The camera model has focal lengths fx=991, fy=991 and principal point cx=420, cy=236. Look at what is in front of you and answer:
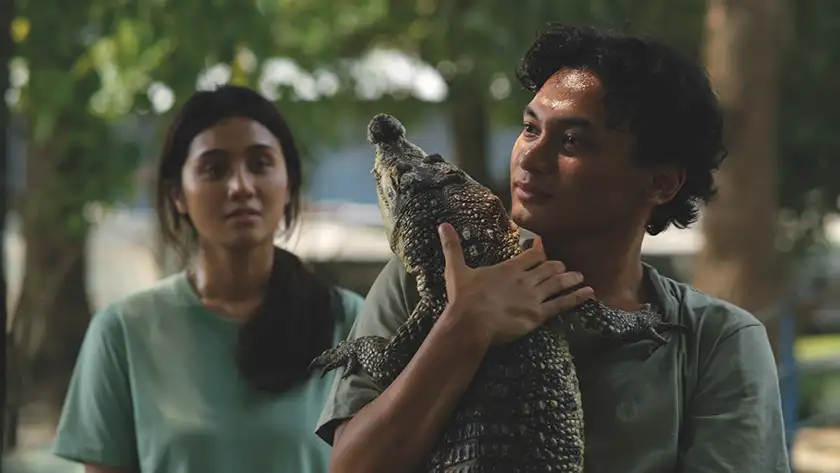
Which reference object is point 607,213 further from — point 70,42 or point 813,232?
point 813,232

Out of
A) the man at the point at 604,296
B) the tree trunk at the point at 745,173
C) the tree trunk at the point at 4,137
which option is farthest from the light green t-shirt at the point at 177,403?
the tree trunk at the point at 745,173

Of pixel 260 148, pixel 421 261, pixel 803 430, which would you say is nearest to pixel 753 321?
pixel 421 261

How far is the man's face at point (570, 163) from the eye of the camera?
1.12 m

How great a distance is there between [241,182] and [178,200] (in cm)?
21

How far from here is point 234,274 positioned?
1872mm

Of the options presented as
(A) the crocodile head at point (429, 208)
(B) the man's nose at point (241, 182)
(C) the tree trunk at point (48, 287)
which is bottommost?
(A) the crocodile head at point (429, 208)

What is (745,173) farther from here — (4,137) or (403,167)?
(403,167)

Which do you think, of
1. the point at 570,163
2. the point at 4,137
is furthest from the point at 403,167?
the point at 4,137

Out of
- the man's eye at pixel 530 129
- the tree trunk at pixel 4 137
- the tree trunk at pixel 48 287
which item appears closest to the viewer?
the man's eye at pixel 530 129

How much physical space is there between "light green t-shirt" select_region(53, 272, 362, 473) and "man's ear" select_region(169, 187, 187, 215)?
0.58ft

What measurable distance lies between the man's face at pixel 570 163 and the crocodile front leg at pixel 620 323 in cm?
10

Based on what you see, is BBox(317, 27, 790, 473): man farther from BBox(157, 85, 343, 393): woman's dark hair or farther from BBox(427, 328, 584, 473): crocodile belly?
BBox(157, 85, 343, 393): woman's dark hair

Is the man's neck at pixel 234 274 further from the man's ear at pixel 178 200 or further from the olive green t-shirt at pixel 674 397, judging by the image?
the olive green t-shirt at pixel 674 397

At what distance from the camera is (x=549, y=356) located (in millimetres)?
1065
